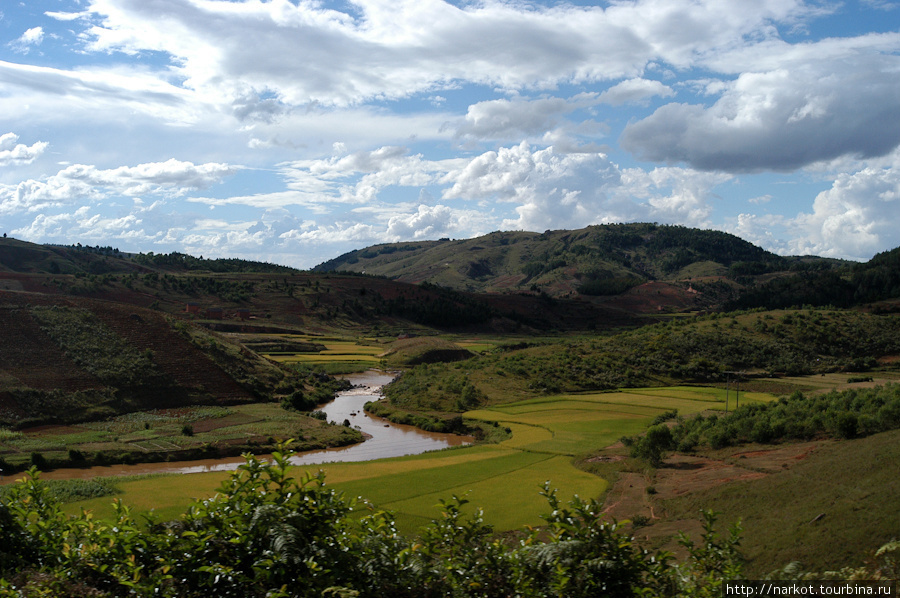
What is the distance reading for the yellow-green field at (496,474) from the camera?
26.0 meters

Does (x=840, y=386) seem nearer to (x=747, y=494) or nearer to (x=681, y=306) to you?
(x=747, y=494)

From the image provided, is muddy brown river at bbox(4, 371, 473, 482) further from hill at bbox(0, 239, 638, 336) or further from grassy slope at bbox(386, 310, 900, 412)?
hill at bbox(0, 239, 638, 336)

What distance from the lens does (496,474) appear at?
107 feet

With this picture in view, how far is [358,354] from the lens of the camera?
3563 inches

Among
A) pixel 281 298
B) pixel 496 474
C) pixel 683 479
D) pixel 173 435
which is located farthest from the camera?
pixel 281 298

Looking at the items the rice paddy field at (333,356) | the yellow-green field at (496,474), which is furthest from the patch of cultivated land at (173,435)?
the rice paddy field at (333,356)

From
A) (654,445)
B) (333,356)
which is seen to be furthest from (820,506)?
(333,356)

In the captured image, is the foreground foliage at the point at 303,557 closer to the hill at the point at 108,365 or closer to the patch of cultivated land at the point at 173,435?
the patch of cultivated land at the point at 173,435

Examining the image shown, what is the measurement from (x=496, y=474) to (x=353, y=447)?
14162mm

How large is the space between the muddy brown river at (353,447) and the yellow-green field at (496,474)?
3878 millimetres

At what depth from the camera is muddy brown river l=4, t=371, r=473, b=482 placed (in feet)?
113

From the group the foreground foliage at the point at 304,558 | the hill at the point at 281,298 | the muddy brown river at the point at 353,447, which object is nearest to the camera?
the foreground foliage at the point at 304,558

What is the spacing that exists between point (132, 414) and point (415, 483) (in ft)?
95.8

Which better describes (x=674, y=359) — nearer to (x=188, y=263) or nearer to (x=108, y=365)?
(x=108, y=365)
